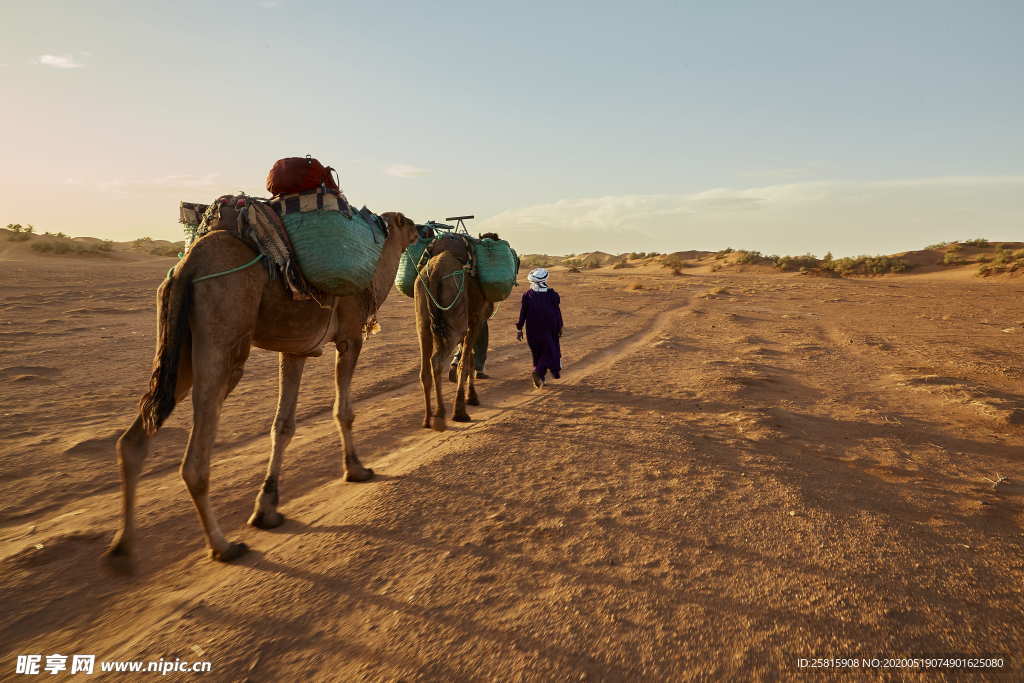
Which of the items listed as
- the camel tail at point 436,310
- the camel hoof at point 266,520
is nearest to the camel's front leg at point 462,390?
the camel tail at point 436,310

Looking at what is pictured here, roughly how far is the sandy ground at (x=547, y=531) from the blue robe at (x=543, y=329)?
0.43 metres

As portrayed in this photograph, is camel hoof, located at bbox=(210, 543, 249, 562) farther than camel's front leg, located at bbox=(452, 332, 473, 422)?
No

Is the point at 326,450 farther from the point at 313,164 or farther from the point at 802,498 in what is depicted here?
the point at 802,498

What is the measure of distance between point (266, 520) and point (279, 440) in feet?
2.11

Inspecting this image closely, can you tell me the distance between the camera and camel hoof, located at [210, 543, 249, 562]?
3.51 meters

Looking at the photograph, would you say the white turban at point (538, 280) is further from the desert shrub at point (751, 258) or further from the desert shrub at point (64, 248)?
the desert shrub at point (751, 258)

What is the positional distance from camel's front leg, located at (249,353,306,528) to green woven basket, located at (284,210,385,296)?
91 cm

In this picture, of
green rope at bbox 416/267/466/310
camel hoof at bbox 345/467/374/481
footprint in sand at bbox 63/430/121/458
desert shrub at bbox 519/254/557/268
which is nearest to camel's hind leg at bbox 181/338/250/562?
camel hoof at bbox 345/467/374/481

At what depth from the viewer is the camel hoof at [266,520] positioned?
3988 millimetres

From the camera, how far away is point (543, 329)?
28.4 feet

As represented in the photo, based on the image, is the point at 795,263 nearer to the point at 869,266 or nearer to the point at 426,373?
the point at 869,266

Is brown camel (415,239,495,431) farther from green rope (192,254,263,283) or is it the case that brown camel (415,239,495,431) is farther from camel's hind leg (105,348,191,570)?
camel's hind leg (105,348,191,570)

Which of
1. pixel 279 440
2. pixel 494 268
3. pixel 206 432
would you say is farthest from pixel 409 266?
pixel 206 432

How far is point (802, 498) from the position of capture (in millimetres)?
4320
